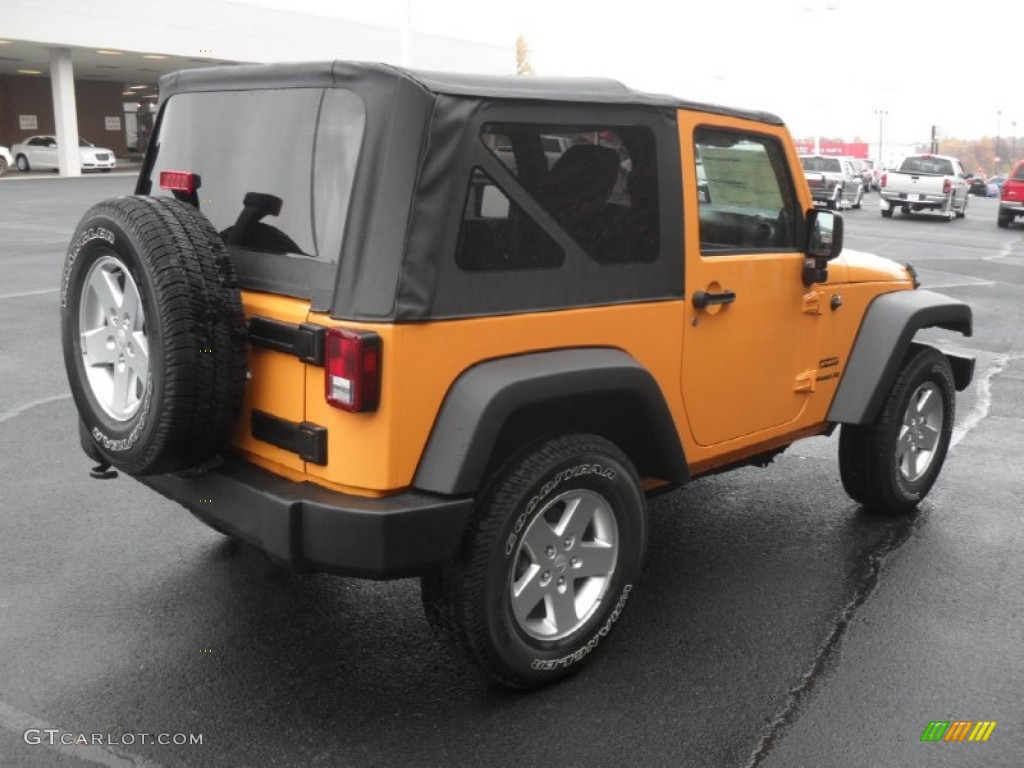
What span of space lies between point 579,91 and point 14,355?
6411mm

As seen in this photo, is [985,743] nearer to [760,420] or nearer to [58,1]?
[760,420]

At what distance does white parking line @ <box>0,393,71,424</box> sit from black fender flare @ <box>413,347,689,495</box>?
448cm

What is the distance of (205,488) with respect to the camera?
3.29 m

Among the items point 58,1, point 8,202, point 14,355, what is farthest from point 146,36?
point 14,355

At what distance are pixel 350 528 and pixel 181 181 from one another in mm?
1356

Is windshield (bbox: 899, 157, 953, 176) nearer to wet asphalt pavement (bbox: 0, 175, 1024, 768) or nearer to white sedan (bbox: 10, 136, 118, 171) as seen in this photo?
wet asphalt pavement (bbox: 0, 175, 1024, 768)

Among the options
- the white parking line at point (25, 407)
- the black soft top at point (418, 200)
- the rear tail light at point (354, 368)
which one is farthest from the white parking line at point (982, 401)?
the white parking line at point (25, 407)

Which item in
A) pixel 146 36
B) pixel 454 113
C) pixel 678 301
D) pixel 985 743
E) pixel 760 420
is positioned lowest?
pixel 985 743

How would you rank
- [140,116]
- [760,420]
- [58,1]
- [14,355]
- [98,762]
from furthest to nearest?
[140,116] → [58,1] → [14,355] → [760,420] → [98,762]

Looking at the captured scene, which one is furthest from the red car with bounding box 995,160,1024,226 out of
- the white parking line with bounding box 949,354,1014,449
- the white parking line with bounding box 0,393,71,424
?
the white parking line with bounding box 0,393,71,424

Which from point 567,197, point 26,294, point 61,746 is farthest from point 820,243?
point 26,294

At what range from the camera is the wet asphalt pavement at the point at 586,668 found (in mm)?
3131

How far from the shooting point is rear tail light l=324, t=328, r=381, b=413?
286 cm

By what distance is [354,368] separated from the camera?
2.86m
